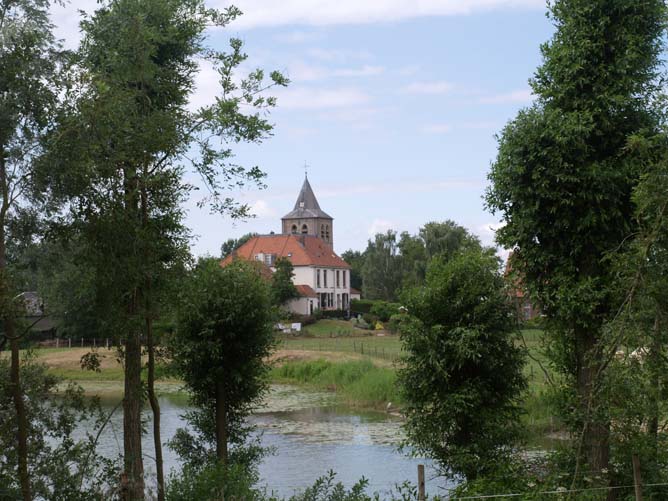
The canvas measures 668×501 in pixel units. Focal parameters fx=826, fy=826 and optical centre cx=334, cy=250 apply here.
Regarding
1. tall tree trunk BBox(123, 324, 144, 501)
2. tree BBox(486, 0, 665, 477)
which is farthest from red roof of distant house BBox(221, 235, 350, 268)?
tree BBox(486, 0, 665, 477)

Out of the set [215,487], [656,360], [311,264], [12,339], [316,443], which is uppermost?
[311,264]

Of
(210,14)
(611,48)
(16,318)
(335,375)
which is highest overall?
(210,14)

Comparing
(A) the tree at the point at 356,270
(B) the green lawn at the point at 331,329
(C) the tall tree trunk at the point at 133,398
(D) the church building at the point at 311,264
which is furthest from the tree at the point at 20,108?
(A) the tree at the point at 356,270

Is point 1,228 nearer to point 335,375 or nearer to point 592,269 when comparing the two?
point 592,269

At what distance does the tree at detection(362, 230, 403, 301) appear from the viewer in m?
97.4

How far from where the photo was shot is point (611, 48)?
16.2m

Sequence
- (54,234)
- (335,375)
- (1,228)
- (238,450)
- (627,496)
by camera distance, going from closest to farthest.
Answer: (1,228)
(54,234)
(627,496)
(238,450)
(335,375)

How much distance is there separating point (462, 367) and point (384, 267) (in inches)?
3145

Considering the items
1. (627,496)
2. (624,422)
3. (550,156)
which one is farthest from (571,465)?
(550,156)

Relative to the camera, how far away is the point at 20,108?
12.4 metres

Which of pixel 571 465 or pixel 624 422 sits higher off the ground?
pixel 624 422

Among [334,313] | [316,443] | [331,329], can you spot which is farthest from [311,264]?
[316,443]

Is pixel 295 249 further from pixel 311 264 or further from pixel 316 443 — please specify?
pixel 316 443

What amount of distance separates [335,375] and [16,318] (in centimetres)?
3376
